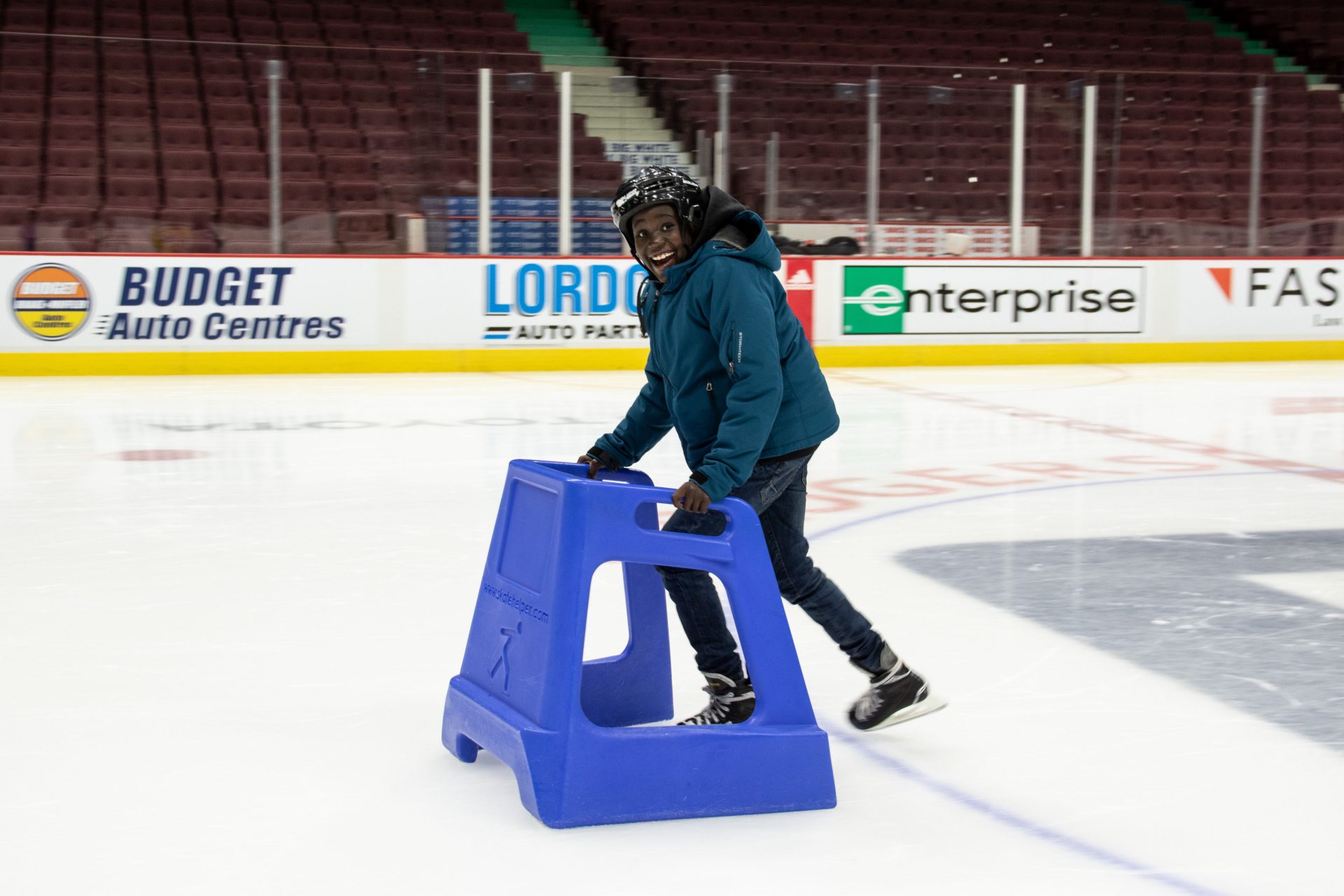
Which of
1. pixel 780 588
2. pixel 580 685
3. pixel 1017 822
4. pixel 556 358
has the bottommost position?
pixel 1017 822

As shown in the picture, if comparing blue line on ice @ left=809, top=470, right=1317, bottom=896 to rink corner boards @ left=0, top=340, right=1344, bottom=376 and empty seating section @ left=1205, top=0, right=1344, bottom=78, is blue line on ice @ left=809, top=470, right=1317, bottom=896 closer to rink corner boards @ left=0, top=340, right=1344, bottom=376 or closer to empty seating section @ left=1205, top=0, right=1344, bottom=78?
rink corner boards @ left=0, top=340, right=1344, bottom=376

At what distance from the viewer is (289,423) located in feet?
25.0

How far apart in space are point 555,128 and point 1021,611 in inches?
295

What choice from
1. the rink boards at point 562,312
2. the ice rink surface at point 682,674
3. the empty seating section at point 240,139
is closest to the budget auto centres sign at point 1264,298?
the rink boards at point 562,312

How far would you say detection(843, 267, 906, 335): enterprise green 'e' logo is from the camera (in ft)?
37.1

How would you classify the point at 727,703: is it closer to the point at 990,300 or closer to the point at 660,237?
the point at 660,237

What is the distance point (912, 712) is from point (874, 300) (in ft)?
28.9

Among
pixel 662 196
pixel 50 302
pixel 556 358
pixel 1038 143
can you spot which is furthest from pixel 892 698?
pixel 1038 143

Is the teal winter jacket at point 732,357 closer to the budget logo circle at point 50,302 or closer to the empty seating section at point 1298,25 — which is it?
the budget logo circle at point 50,302

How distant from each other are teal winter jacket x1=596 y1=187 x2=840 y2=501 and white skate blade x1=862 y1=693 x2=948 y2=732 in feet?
1.72

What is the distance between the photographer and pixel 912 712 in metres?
2.76

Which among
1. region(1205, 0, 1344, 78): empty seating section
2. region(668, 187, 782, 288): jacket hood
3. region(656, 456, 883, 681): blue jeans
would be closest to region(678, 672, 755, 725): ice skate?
region(656, 456, 883, 681): blue jeans

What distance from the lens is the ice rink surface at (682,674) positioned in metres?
2.20

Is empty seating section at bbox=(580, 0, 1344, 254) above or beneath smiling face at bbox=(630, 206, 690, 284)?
above
